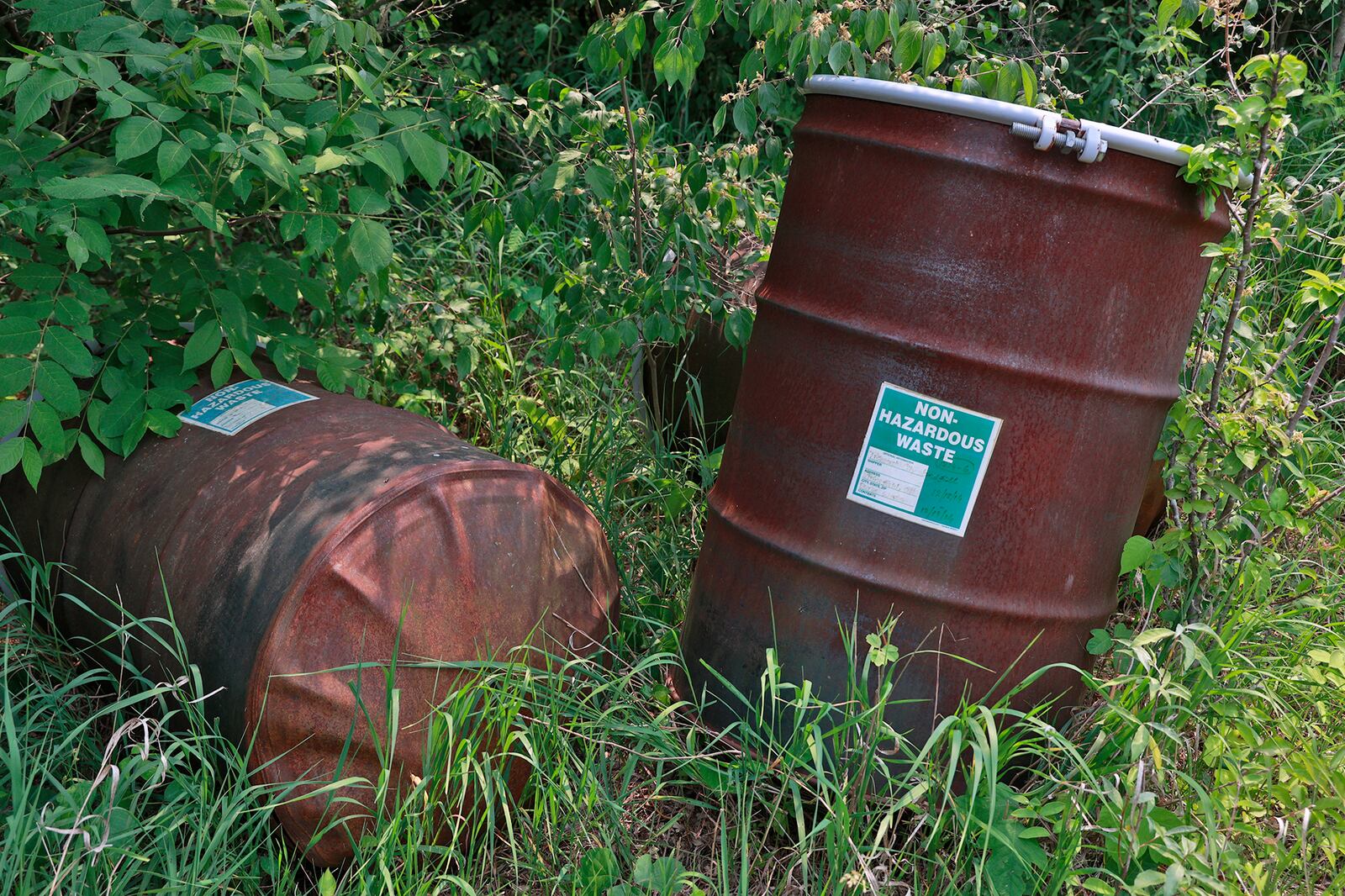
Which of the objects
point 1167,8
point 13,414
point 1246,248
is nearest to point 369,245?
point 13,414

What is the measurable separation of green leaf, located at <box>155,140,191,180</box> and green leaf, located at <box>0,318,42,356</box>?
0.41 metres

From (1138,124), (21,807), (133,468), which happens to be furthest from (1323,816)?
(1138,124)

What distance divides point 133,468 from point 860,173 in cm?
157

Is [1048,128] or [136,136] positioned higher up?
[1048,128]

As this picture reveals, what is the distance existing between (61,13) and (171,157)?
45 cm

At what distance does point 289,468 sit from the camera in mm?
2121

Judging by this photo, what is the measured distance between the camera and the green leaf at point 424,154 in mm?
2168

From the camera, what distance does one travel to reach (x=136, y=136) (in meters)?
2.01

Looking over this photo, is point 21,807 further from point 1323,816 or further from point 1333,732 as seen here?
point 1333,732

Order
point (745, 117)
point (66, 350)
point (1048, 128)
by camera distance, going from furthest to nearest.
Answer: point (745, 117) < point (66, 350) < point (1048, 128)

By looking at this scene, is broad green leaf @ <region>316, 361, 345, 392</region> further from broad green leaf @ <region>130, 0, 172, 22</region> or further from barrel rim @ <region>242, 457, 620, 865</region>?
broad green leaf @ <region>130, 0, 172, 22</region>

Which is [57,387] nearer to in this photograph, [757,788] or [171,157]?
[171,157]

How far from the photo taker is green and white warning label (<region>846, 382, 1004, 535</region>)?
1.93 m

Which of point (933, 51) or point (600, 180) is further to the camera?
point (600, 180)
